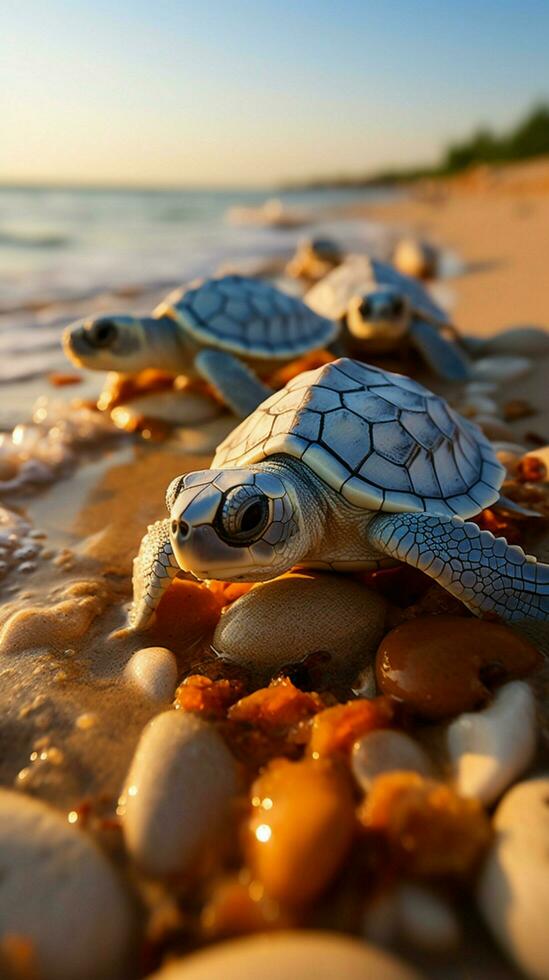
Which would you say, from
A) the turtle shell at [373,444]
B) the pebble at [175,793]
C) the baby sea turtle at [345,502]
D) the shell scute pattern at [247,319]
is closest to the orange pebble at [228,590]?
the baby sea turtle at [345,502]

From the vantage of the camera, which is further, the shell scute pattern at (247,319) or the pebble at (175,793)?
the shell scute pattern at (247,319)

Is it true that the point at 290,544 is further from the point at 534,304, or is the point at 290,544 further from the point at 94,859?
the point at 534,304

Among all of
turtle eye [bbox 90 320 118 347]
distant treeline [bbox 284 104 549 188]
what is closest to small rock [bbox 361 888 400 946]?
turtle eye [bbox 90 320 118 347]

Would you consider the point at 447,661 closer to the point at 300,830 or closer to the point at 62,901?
the point at 300,830

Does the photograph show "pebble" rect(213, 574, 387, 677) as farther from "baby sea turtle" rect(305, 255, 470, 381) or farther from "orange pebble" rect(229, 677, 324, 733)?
"baby sea turtle" rect(305, 255, 470, 381)

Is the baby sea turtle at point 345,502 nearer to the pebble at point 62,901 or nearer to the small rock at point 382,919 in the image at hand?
the pebble at point 62,901

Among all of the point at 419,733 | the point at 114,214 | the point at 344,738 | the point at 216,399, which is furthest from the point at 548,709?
the point at 114,214

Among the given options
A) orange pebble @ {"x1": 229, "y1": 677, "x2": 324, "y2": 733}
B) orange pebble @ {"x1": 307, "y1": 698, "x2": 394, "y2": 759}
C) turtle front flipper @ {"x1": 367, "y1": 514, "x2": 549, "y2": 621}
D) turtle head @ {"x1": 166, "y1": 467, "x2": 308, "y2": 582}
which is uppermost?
turtle head @ {"x1": 166, "y1": 467, "x2": 308, "y2": 582}
